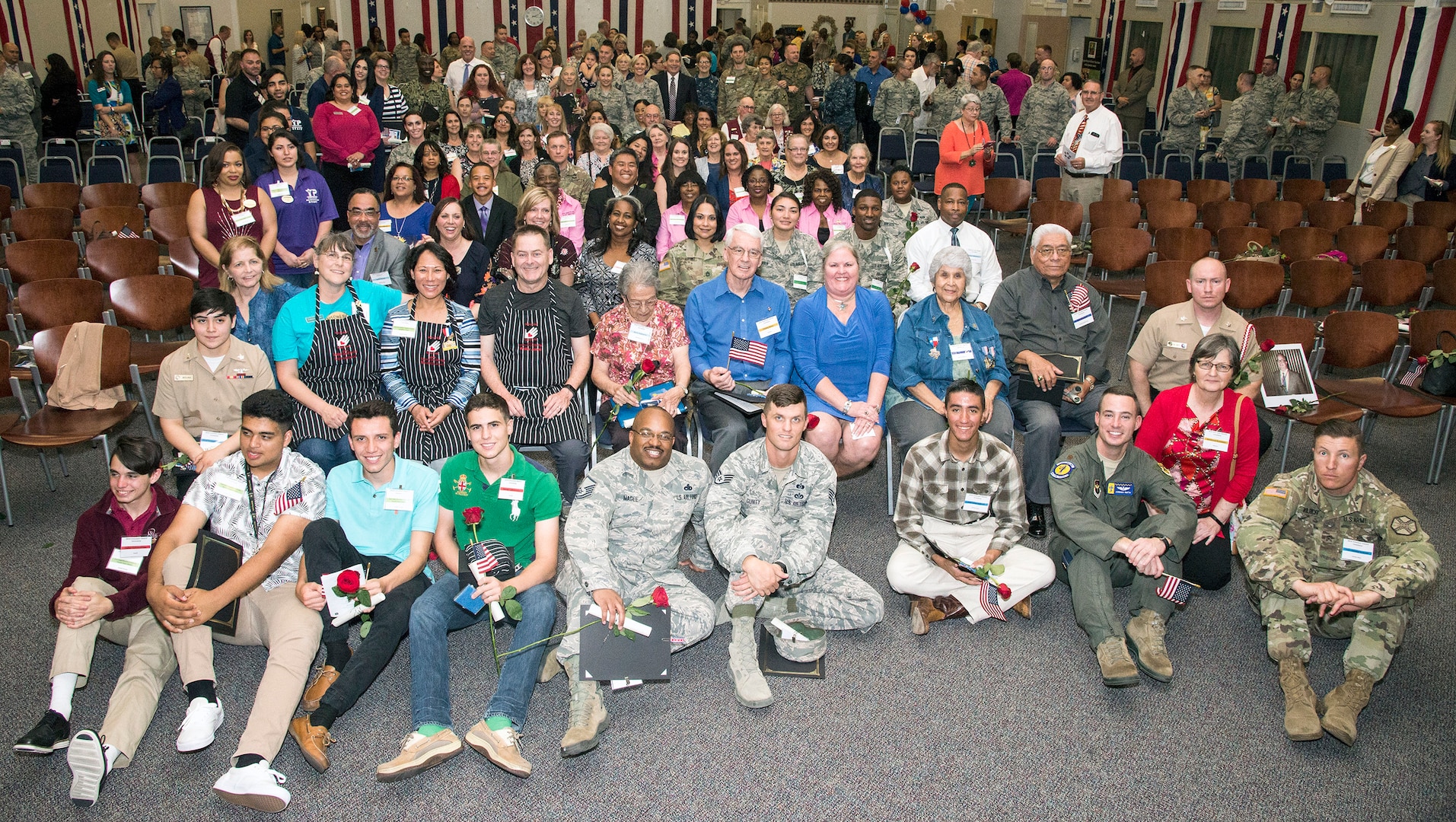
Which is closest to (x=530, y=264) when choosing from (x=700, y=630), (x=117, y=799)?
(x=700, y=630)

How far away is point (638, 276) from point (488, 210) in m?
1.91

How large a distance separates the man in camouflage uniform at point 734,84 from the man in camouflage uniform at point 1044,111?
3.03 metres

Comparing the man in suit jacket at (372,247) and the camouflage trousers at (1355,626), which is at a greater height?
the man in suit jacket at (372,247)

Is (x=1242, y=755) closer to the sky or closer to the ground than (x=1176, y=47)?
closer to the ground

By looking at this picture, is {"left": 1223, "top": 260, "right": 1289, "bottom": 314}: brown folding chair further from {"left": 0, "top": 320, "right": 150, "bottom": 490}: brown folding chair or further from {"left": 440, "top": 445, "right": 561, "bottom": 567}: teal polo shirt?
{"left": 0, "top": 320, "right": 150, "bottom": 490}: brown folding chair

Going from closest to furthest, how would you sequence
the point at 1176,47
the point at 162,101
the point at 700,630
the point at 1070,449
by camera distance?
the point at 700,630, the point at 1070,449, the point at 162,101, the point at 1176,47

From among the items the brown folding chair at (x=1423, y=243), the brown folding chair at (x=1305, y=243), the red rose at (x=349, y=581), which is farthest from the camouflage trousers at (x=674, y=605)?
the brown folding chair at (x=1423, y=243)

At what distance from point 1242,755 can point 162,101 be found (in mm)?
12504

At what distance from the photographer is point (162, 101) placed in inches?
439

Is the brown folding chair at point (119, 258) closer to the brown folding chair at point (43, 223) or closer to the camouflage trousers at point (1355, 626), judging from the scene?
the brown folding chair at point (43, 223)

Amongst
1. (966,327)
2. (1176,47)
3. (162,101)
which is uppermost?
(1176,47)

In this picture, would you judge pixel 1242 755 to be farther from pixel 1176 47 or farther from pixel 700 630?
pixel 1176 47

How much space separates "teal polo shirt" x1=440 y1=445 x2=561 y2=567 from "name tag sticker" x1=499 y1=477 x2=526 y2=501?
0.06ft

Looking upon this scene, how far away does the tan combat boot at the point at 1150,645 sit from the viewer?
12.1ft
